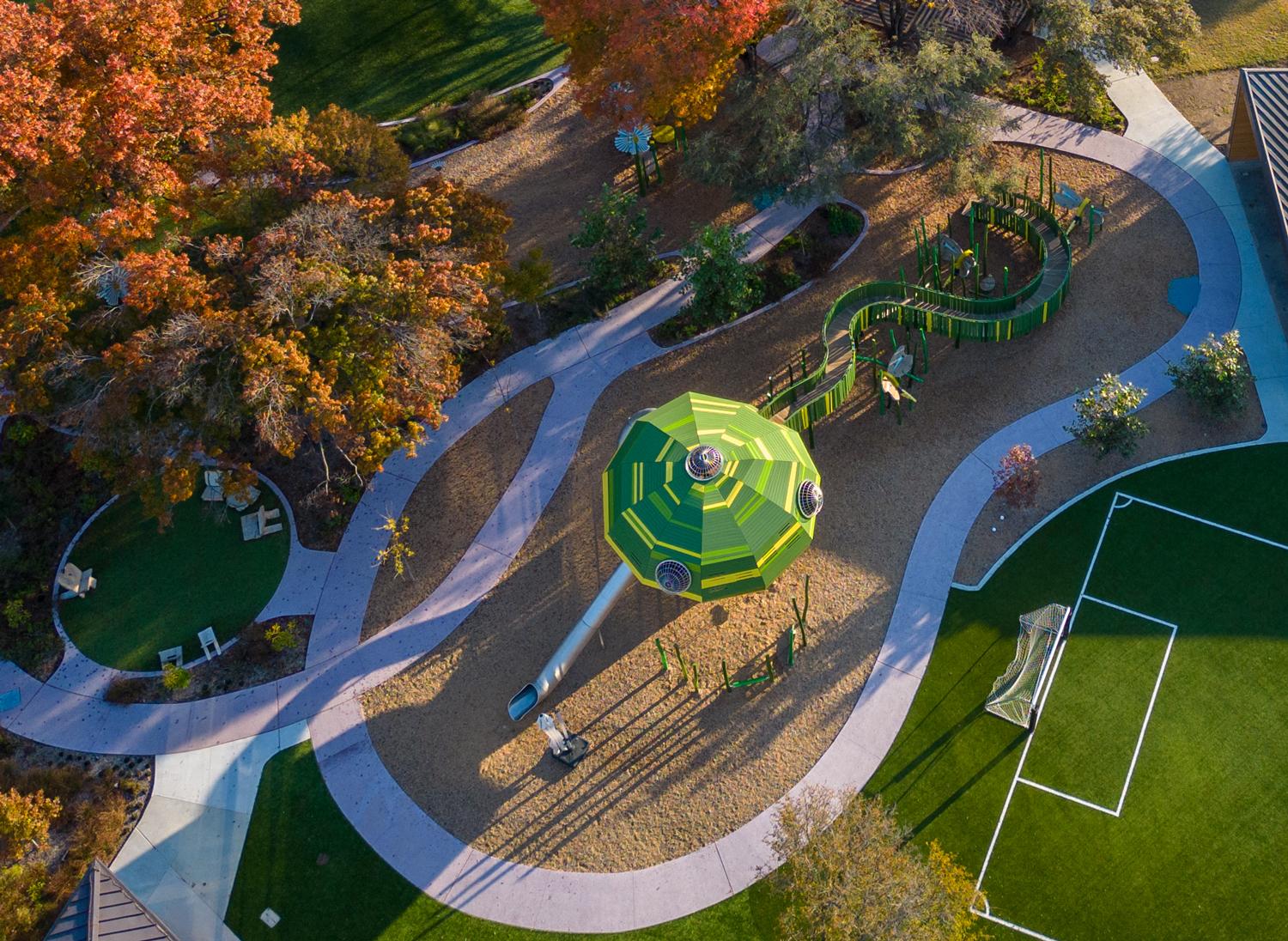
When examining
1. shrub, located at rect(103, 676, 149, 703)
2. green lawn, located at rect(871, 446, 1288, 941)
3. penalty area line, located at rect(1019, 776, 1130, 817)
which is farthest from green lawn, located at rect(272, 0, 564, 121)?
penalty area line, located at rect(1019, 776, 1130, 817)

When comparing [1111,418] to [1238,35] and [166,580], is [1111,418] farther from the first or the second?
[166,580]

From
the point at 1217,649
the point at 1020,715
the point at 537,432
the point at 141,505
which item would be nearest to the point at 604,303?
the point at 537,432

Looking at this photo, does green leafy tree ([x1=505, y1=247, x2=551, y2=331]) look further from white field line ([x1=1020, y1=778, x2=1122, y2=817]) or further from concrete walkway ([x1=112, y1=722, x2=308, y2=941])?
white field line ([x1=1020, y1=778, x2=1122, y2=817])

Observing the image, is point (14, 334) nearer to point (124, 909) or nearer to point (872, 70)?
point (124, 909)

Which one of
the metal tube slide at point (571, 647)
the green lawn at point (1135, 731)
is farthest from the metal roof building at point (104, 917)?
the green lawn at point (1135, 731)

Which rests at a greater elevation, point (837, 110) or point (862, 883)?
point (837, 110)

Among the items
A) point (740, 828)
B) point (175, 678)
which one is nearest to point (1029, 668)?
point (740, 828)
